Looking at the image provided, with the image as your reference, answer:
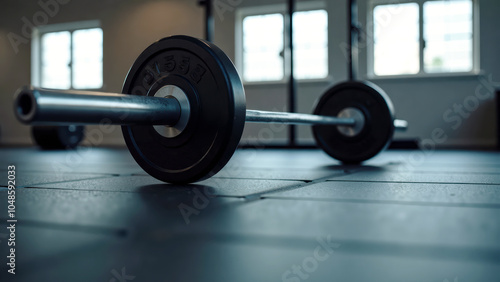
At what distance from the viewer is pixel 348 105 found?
5.11 feet

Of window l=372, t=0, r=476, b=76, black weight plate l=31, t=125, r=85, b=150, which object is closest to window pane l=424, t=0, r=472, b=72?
window l=372, t=0, r=476, b=76

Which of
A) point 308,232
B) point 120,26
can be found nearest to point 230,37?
point 120,26

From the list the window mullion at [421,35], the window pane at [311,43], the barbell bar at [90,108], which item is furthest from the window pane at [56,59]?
the barbell bar at [90,108]

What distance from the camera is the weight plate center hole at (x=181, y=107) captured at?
0.79 meters

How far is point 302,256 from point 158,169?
1.72 feet

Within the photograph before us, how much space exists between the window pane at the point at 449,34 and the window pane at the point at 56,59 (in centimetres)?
471

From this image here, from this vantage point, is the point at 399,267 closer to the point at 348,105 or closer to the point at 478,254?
the point at 478,254

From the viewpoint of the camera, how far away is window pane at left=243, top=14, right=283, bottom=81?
5566 millimetres

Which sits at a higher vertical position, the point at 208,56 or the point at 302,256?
the point at 208,56

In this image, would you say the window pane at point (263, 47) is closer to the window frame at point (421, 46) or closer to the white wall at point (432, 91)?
the white wall at point (432, 91)

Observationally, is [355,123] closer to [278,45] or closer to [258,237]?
[258,237]

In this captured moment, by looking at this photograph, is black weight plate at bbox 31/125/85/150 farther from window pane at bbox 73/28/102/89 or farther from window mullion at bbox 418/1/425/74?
window mullion at bbox 418/1/425/74

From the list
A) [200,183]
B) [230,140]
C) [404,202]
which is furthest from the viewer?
[200,183]

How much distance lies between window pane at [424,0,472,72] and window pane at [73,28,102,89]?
4.25m
